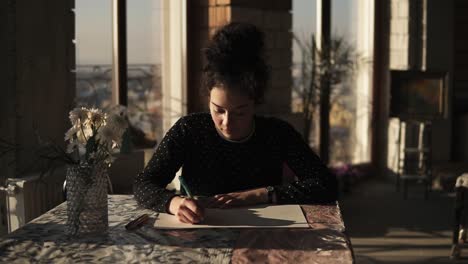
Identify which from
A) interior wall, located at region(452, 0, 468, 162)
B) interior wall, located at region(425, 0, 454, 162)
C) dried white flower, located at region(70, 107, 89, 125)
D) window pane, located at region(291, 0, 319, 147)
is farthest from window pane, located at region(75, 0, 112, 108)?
interior wall, located at region(452, 0, 468, 162)

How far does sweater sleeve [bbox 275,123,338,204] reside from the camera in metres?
2.14

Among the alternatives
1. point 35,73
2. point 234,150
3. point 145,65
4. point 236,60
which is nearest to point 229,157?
point 234,150

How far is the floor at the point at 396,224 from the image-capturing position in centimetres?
423

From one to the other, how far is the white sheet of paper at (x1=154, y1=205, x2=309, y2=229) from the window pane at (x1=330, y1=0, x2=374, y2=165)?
4.35 metres

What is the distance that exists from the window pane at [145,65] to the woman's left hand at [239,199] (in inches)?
110

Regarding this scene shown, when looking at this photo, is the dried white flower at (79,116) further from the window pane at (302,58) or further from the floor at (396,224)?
the window pane at (302,58)

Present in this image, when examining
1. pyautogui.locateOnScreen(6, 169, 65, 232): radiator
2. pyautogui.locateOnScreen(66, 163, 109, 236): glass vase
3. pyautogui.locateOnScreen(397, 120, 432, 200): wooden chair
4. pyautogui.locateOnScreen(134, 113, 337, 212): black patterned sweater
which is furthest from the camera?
pyautogui.locateOnScreen(397, 120, 432, 200): wooden chair

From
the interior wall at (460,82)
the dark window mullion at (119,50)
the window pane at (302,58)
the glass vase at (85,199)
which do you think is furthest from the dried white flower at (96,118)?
the interior wall at (460,82)

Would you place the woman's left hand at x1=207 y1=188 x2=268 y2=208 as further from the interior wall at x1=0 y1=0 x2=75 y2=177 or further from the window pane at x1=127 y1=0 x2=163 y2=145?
the window pane at x1=127 y1=0 x2=163 y2=145

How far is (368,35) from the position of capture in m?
6.74

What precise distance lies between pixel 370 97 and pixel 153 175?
492 centimetres

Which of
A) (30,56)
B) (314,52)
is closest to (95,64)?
(30,56)

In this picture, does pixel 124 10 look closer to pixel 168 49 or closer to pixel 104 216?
pixel 168 49

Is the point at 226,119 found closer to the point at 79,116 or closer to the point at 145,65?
the point at 79,116
